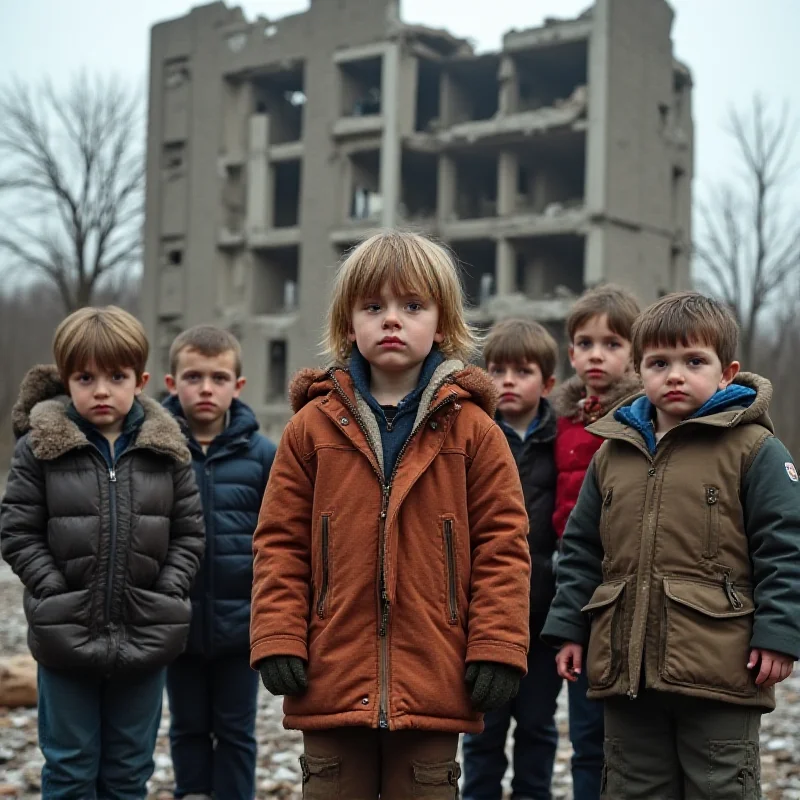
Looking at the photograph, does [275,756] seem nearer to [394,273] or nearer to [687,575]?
[687,575]

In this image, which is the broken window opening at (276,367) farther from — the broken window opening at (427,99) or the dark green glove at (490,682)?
the dark green glove at (490,682)

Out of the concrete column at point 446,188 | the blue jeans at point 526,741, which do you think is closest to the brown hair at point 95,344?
the blue jeans at point 526,741

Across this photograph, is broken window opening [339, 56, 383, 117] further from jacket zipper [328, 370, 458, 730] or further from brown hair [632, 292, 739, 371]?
jacket zipper [328, 370, 458, 730]

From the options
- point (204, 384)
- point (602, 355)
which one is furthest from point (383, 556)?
point (204, 384)

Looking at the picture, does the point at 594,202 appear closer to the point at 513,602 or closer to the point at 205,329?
the point at 205,329

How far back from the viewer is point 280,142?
32000 millimetres

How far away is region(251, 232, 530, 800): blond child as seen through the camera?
Answer: 9.68 feet

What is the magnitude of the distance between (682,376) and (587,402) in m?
1.06

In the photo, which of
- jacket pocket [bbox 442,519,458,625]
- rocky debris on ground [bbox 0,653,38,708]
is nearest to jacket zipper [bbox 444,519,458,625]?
jacket pocket [bbox 442,519,458,625]

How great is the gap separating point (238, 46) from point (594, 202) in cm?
1269

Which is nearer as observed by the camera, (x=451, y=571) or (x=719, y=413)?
(x=451, y=571)

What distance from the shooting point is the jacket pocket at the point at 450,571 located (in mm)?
3008

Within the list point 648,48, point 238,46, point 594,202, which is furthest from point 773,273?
point 238,46

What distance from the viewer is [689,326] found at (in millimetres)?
3354
